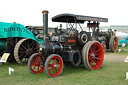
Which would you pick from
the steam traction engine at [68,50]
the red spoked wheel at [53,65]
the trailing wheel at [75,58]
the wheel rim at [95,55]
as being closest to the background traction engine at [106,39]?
the wheel rim at [95,55]

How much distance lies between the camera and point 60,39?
5.71 meters

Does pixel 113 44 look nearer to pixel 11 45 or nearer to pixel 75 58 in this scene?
pixel 75 58

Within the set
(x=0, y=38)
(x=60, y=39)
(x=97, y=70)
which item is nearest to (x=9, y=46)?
(x=0, y=38)

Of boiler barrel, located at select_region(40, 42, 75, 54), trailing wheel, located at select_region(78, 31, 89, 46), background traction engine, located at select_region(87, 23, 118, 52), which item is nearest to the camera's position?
boiler barrel, located at select_region(40, 42, 75, 54)

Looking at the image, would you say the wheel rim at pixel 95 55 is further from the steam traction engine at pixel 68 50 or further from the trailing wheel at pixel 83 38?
the trailing wheel at pixel 83 38

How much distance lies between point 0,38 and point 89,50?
404 cm

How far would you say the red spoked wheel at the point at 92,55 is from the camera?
562 centimetres

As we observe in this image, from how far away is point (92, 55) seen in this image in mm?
5953

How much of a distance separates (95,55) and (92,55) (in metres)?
0.47

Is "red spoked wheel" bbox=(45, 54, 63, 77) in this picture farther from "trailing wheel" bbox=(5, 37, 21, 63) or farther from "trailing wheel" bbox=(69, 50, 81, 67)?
"trailing wheel" bbox=(5, 37, 21, 63)

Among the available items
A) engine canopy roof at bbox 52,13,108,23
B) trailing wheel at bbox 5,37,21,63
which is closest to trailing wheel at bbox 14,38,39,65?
trailing wheel at bbox 5,37,21,63

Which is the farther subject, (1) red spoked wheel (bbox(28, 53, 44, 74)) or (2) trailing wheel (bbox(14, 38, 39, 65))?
(2) trailing wheel (bbox(14, 38, 39, 65))

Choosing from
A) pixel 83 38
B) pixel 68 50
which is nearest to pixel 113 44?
pixel 83 38

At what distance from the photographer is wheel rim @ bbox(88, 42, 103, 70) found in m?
5.97
